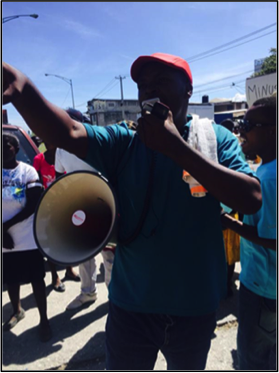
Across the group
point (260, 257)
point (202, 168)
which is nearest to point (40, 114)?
point (202, 168)

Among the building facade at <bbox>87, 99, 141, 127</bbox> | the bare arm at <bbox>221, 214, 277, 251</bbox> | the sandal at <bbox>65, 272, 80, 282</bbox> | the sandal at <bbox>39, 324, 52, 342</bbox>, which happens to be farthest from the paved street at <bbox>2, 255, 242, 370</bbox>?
the building facade at <bbox>87, 99, 141, 127</bbox>

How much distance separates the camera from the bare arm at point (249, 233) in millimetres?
1600

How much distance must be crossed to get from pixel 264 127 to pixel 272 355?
2010 millimetres

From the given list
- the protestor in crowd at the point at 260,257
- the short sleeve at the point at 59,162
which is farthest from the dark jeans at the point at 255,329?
the short sleeve at the point at 59,162

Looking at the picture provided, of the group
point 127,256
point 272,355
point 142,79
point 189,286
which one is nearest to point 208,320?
point 189,286

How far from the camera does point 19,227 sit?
2773 mm

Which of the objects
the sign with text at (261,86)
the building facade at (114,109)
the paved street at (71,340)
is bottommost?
the paved street at (71,340)

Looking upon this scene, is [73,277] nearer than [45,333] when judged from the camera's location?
No

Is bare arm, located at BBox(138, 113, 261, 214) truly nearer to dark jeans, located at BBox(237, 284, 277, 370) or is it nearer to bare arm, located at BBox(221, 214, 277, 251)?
bare arm, located at BBox(221, 214, 277, 251)

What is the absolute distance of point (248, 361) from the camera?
174 centimetres

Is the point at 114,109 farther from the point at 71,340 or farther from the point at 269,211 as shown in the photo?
the point at 269,211

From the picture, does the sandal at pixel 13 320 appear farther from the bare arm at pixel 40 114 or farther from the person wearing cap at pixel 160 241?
the bare arm at pixel 40 114

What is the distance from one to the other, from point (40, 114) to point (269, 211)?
134 centimetres

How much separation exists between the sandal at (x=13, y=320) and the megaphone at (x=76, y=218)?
6.96 feet
